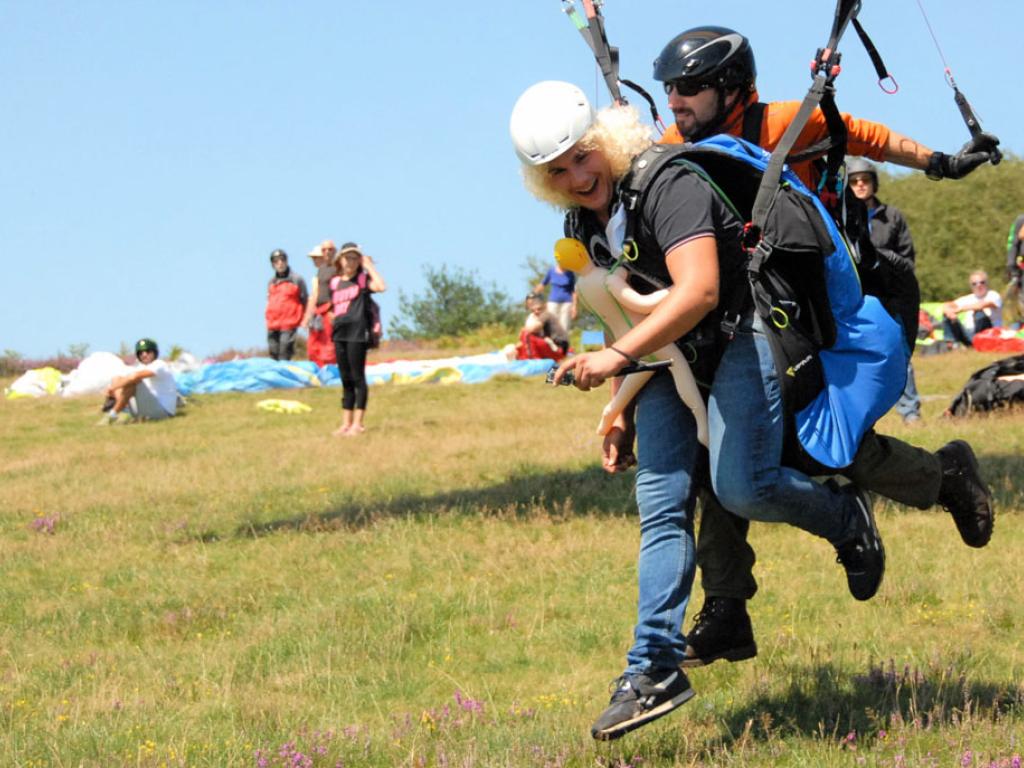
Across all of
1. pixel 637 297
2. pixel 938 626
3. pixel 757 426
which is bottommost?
pixel 938 626

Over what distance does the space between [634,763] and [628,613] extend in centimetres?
253

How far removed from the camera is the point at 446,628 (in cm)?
697

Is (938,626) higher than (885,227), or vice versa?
(885,227)

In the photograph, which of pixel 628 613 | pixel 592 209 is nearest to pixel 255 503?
pixel 628 613

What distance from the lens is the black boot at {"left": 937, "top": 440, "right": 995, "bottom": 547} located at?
5.30 metres

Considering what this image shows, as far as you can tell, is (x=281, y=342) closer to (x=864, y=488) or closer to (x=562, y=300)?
(x=562, y=300)

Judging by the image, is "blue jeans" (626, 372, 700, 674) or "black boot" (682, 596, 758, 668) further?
"black boot" (682, 596, 758, 668)

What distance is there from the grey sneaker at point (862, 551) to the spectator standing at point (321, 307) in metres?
13.7

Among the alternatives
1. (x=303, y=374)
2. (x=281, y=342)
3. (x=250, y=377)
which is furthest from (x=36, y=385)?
(x=303, y=374)

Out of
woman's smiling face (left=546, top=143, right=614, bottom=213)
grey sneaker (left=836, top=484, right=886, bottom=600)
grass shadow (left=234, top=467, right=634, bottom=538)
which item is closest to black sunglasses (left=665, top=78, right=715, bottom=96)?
woman's smiling face (left=546, top=143, right=614, bottom=213)

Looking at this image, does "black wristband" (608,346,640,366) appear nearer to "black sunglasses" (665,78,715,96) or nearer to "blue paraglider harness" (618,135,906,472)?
"blue paraglider harness" (618,135,906,472)

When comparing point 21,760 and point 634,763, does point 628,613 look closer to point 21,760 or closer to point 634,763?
point 634,763

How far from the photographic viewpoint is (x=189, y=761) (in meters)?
4.82

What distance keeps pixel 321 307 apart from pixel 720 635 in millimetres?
15755
